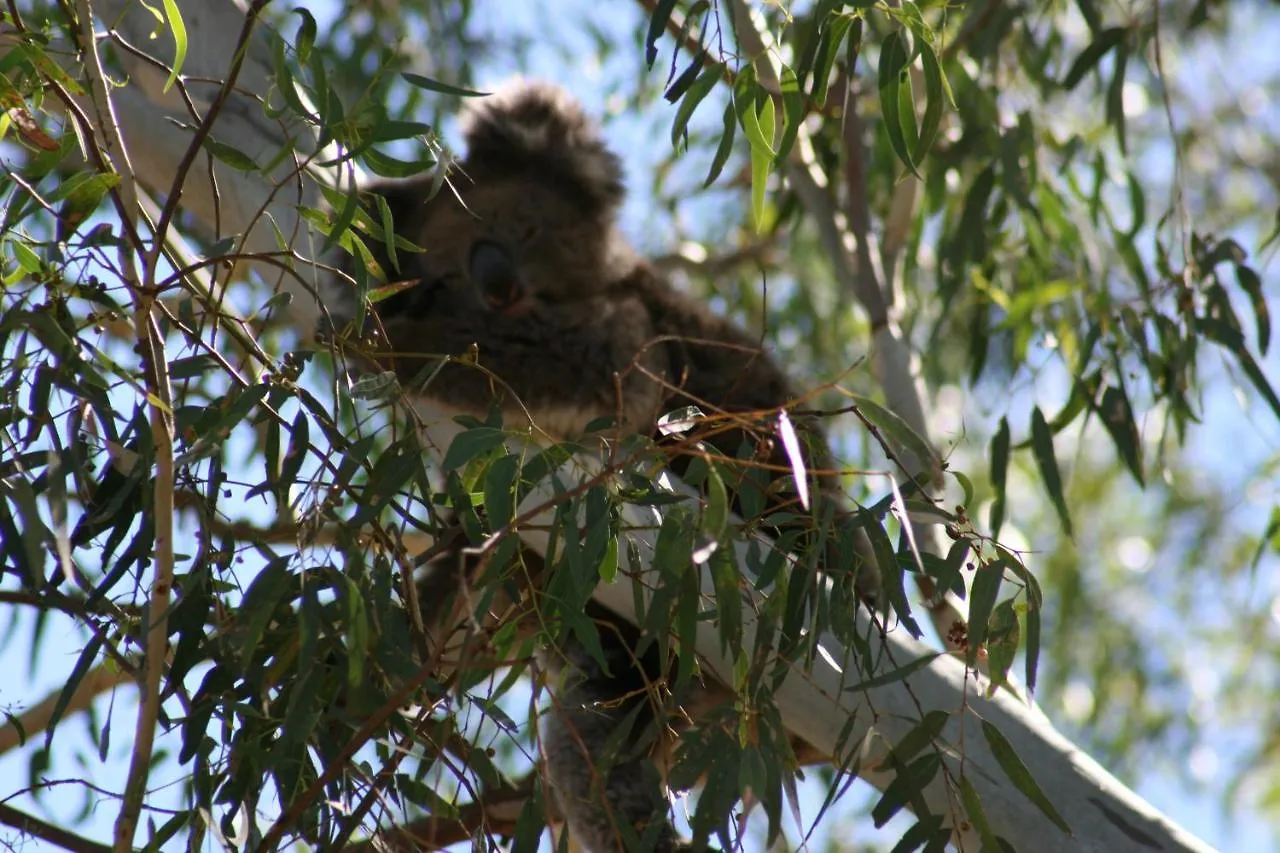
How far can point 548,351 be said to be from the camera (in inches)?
102

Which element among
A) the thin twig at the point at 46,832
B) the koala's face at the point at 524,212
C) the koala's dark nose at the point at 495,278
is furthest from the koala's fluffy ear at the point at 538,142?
the thin twig at the point at 46,832

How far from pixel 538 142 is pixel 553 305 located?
0.36 metres

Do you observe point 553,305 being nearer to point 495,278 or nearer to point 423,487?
point 495,278

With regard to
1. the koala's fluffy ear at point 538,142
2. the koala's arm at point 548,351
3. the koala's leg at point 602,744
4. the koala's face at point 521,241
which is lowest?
the koala's leg at point 602,744

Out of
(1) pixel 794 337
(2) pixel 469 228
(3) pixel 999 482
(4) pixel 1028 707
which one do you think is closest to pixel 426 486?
(4) pixel 1028 707

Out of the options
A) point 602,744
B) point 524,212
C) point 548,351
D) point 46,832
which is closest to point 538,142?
point 524,212

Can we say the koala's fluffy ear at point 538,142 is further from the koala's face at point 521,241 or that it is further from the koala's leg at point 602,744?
the koala's leg at point 602,744

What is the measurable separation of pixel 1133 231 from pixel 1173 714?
238 cm

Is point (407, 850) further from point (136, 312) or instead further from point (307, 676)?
point (136, 312)

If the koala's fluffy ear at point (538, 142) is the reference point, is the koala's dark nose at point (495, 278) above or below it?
below

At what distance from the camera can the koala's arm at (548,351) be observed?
2371 mm

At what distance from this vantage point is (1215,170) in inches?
186

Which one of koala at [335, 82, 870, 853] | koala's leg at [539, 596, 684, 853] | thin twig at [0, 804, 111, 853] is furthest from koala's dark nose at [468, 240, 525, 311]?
thin twig at [0, 804, 111, 853]

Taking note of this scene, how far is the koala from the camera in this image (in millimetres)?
2258
